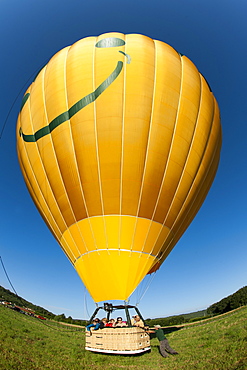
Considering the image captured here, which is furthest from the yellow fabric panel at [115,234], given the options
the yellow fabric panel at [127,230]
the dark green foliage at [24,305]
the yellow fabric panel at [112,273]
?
A: the dark green foliage at [24,305]

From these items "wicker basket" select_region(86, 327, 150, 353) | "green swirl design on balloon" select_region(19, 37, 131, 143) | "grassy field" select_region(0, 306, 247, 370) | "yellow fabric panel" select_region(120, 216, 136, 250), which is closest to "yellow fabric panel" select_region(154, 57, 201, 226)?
"yellow fabric panel" select_region(120, 216, 136, 250)

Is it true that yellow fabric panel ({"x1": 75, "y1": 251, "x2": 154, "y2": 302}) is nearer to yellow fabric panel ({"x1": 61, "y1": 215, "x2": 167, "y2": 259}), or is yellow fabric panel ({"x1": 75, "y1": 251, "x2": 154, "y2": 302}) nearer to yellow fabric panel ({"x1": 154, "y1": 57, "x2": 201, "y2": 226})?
yellow fabric panel ({"x1": 61, "y1": 215, "x2": 167, "y2": 259})

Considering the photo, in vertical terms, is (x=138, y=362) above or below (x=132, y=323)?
below

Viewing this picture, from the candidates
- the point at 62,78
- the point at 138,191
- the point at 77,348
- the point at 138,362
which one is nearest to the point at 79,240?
the point at 138,191

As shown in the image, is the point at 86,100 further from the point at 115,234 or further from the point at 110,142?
the point at 115,234

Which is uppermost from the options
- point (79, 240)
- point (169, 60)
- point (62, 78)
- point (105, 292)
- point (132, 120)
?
point (169, 60)

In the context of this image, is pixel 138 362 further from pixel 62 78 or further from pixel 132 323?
pixel 62 78

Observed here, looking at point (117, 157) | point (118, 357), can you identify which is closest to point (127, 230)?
point (117, 157)
